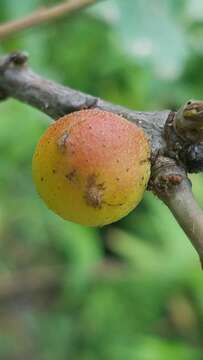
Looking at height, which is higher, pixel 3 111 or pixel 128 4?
pixel 128 4

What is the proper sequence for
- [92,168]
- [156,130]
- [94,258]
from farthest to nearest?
[94,258] → [156,130] → [92,168]

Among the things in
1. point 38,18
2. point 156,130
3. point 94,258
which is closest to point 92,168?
point 156,130

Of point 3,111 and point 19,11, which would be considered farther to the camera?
point 3,111

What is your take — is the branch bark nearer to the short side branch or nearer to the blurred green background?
the short side branch

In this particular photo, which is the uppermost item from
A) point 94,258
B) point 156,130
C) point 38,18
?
point 156,130

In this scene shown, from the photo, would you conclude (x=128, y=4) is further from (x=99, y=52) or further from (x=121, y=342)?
(x=121, y=342)

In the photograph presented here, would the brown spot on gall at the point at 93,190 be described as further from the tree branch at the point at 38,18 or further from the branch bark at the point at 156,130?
the tree branch at the point at 38,18

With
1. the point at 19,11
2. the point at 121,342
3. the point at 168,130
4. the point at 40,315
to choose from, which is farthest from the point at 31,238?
the point at 168,130

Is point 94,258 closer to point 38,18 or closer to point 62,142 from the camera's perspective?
point 38,18
